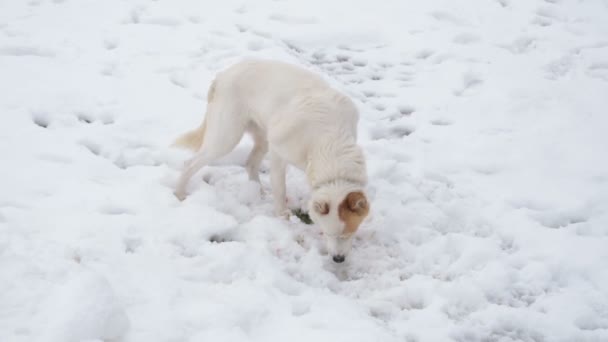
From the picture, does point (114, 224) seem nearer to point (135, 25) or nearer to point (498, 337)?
point (498, 337)

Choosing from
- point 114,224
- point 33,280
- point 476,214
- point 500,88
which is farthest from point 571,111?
point 33,280


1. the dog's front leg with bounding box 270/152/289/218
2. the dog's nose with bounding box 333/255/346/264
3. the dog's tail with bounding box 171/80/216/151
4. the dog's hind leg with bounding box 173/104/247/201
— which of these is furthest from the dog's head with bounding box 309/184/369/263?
the dog's tail with bounding box 171/80/216/151

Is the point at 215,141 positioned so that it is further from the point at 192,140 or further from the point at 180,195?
the point at 180,195

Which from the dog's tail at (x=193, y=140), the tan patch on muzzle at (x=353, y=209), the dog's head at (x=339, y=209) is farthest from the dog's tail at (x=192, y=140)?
the tan patch on muzzle at (x=353, y=209)

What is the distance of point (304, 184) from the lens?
5793mm

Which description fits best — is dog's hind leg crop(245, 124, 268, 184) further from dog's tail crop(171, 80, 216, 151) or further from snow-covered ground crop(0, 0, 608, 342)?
dog's tail crop(171, 80, 216, 151)

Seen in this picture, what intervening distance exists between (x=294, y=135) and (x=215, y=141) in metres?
0.86

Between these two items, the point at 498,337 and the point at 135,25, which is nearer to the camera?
the point at 498,337

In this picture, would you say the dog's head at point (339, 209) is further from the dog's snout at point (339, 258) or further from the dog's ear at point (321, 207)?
the dog's snout at point (339, 258)

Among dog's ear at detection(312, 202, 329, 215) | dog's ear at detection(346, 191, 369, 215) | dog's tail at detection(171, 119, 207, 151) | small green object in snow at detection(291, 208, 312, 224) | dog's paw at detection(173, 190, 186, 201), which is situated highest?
dog's ear at detection(346, 191, 369, 215)

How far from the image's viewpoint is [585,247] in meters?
4.83

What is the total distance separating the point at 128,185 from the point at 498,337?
10.7ft

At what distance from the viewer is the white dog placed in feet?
14.7

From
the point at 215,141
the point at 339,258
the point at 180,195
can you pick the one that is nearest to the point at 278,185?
the point at 215,141
